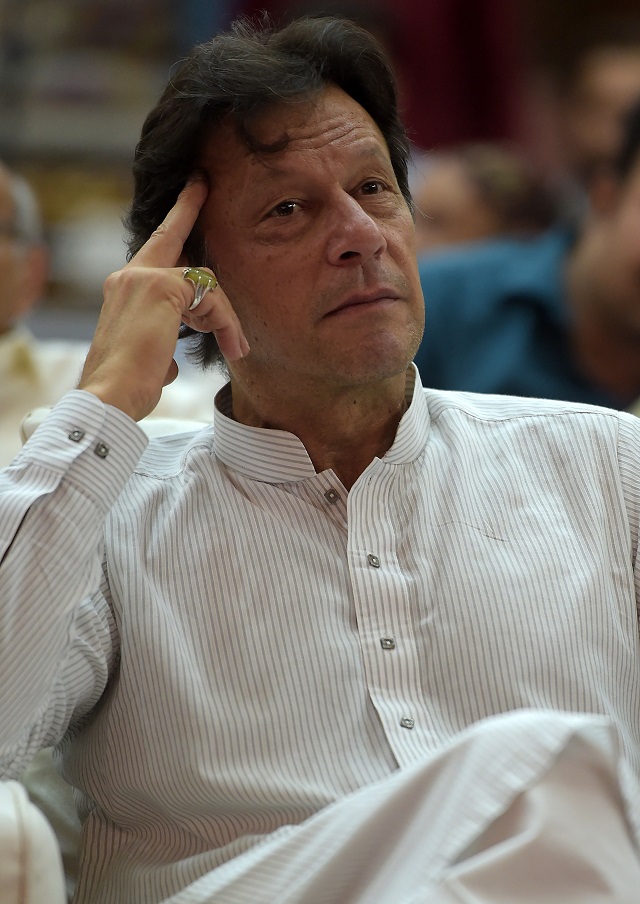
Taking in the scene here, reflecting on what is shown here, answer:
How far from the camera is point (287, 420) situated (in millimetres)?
1493

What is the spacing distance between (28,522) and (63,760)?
13.7 inches

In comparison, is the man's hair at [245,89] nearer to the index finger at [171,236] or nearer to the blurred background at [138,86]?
the index finger at [171,236]

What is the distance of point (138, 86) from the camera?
14.8 ft

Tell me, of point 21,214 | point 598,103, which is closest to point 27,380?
point 21,214

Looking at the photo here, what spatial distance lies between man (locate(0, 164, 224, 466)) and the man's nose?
0.36m

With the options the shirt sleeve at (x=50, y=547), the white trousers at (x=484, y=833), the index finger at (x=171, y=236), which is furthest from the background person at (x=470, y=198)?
the white trousers at (x=484, y=833)

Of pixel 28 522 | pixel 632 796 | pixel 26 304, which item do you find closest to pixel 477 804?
pixel 632 796

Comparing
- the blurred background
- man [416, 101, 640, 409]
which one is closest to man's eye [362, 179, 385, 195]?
man [416, 101, 640, 409]

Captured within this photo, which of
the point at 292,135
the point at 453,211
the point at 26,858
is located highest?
the point at 292,135

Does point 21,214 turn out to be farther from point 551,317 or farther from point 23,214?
point 551,317

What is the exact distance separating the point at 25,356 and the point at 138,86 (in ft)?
7.71

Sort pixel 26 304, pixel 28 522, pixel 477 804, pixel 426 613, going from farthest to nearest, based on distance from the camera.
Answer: pixel 26 304
pixel 426 613
pixel 28 522
pixel 477 804

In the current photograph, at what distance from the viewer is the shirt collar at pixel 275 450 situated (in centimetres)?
143

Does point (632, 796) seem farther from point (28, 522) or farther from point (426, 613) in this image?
point (28, 522)
